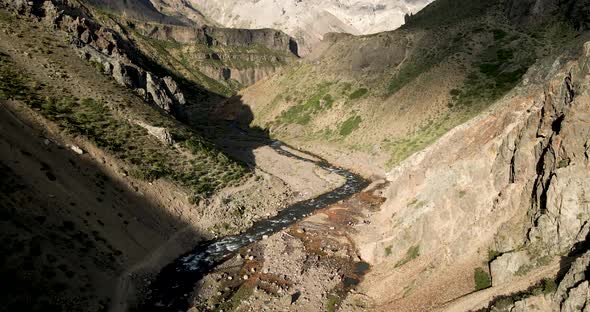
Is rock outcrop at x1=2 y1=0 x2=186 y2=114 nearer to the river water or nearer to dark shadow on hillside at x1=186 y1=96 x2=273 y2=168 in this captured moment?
dark shadow on hillside at x1=186 y1=96 x2=273 y2=168

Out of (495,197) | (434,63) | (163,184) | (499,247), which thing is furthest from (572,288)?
(434,63)

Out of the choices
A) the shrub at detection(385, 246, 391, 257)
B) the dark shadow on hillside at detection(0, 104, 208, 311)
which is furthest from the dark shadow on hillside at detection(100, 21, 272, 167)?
the shrub at detection(385, 246, 391, 257)

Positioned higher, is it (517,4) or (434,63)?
(517,4)

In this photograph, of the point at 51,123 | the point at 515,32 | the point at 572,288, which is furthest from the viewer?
the point at 515,32

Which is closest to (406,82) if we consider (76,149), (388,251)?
(388,251)

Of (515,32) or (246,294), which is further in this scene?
(515,32)

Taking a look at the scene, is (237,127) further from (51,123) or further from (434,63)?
(51,123)

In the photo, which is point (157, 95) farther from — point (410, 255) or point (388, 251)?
point (410, 255)
